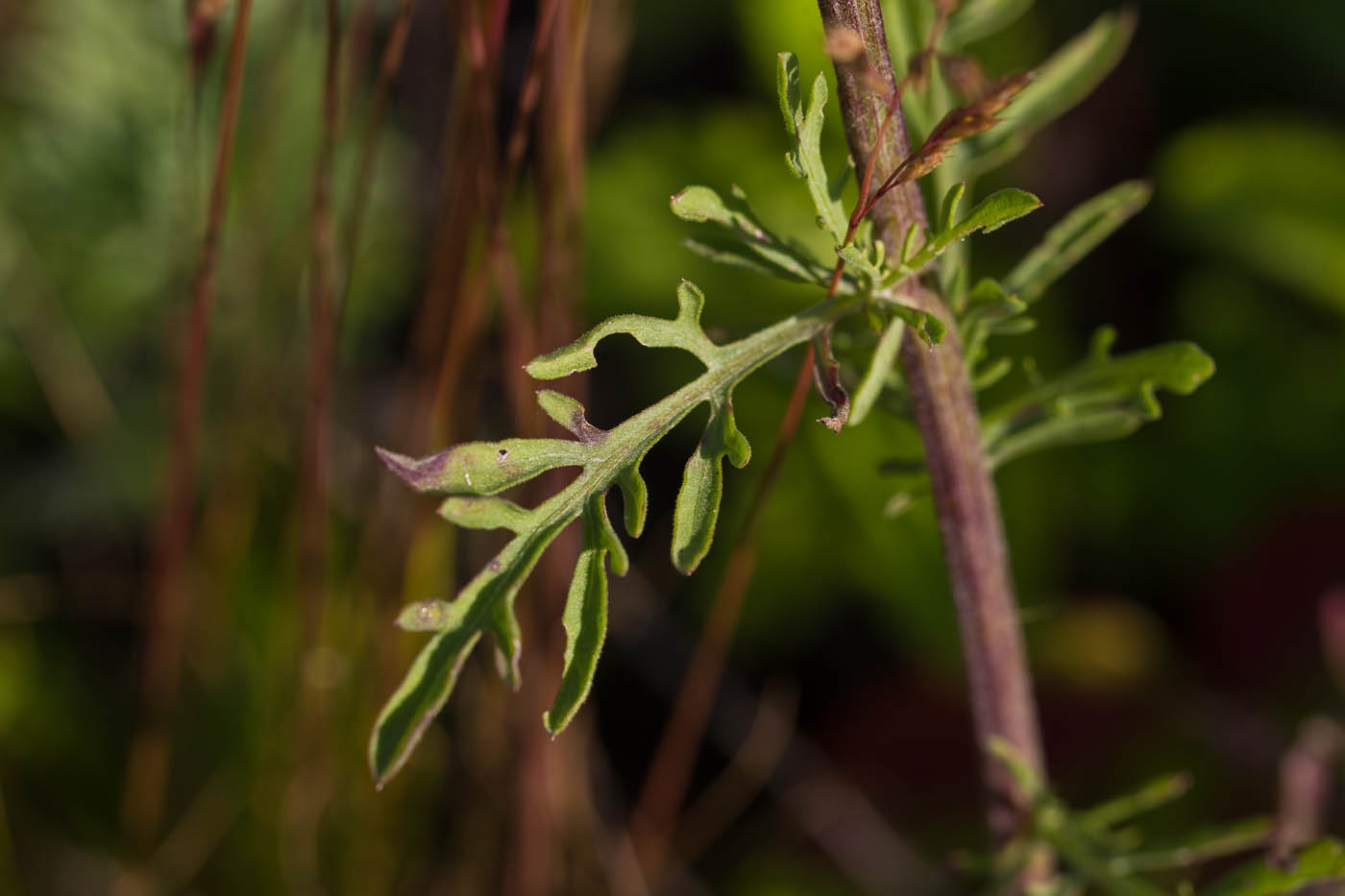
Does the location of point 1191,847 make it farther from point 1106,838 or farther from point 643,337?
point 643,337

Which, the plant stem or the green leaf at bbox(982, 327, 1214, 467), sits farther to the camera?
the green leaf at bbox(982, 327, 1214, 467)

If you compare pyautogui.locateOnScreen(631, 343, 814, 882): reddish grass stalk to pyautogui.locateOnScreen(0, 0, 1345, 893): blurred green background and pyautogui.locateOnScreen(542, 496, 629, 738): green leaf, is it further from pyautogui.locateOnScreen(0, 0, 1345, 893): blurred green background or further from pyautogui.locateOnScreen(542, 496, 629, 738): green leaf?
pyautogui.locateOnScreen(542, 496, 629, 738): green leaf

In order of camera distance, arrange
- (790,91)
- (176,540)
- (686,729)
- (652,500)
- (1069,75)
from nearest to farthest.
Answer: (790,91) < (1069,75) < (176,540) < (686,729) < (652,500)

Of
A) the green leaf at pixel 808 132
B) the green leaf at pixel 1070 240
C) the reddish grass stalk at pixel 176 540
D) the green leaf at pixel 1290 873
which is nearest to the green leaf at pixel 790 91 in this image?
the green leaf at pixel 808 132

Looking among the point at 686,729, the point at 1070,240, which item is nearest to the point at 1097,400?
the point at 1070,240

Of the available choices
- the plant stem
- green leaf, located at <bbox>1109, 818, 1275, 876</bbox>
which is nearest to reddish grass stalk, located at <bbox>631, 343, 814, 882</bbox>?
the plant stem

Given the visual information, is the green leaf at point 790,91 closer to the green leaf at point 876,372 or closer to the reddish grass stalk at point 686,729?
the green leaf at point 876,372
